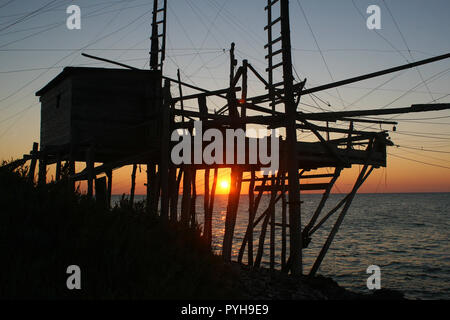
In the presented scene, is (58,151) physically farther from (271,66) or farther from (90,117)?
(271,66)

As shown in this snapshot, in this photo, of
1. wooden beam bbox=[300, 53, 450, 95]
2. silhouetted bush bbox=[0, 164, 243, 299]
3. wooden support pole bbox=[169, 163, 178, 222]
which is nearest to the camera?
silhouetted bush bbox=[0, 164, 243, 299]

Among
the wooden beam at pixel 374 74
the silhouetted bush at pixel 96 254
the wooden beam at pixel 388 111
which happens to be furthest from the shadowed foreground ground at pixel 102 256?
the wooden beam at pixel 374 74

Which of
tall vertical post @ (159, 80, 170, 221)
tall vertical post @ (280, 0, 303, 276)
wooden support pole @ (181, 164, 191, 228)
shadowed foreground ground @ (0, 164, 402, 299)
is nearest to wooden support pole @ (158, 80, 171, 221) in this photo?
tall vertical post @ (159, 80, 170, 221)

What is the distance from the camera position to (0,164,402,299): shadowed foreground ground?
20.0 feet

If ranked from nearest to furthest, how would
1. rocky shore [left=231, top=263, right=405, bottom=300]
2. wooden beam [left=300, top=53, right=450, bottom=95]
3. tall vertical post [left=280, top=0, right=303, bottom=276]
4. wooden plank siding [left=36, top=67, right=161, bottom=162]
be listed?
1. rocky shore [left=231, top=263, right=405, bottom=300]
2. wooden beam [left=300, top=53, right=450, bottom=95]
3. tall vertical post [left=280, top=0, right=303, bottom=276]
4. wooden plank siding [left=36, top=67, right=161, bottom=162]

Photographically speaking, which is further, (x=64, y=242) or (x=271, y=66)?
(x=271, y=66)

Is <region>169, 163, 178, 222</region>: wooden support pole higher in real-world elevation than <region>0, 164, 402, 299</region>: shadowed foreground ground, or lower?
higher

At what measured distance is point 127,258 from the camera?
6844 mm

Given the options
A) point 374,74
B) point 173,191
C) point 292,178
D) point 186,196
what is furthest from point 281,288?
point 374,74

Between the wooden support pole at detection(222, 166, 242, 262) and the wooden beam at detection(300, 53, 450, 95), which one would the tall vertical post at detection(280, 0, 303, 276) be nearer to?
the wooden beam at detection(300, 53, 450, 95)

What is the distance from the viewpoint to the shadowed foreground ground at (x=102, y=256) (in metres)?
A: 6.11

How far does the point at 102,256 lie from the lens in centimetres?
694
